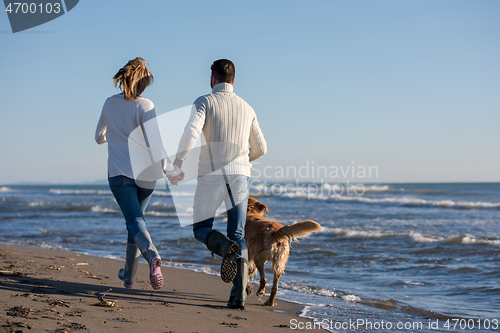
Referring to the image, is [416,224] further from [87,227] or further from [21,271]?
[21,271]

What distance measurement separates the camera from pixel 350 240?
9.09m

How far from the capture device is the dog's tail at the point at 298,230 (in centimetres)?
381

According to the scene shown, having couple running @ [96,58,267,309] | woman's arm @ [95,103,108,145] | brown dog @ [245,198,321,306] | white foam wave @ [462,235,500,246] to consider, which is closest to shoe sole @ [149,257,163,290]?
couple running @ [96,58,267,309]

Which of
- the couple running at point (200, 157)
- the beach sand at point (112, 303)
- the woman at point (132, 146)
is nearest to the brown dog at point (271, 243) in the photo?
the beach sand at point (112, 303)

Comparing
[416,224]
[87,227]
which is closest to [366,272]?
[416,224]

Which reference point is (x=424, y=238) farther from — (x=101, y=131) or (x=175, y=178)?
(x=101, y=131)

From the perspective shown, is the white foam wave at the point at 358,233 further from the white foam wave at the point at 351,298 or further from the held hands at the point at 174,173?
the held hands at the point at 174,173

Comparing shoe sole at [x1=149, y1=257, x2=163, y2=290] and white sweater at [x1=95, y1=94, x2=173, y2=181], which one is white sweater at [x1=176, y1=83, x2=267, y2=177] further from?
shoe sole at [x1=149, y1=257, x2=163, y2=290]

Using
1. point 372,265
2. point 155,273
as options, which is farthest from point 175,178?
point 372,265

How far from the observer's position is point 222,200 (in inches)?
129

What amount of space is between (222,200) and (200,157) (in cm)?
41

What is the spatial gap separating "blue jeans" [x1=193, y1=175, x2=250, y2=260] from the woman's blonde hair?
0.88m

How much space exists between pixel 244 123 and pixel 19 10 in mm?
5467

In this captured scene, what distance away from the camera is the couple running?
3.07 m
